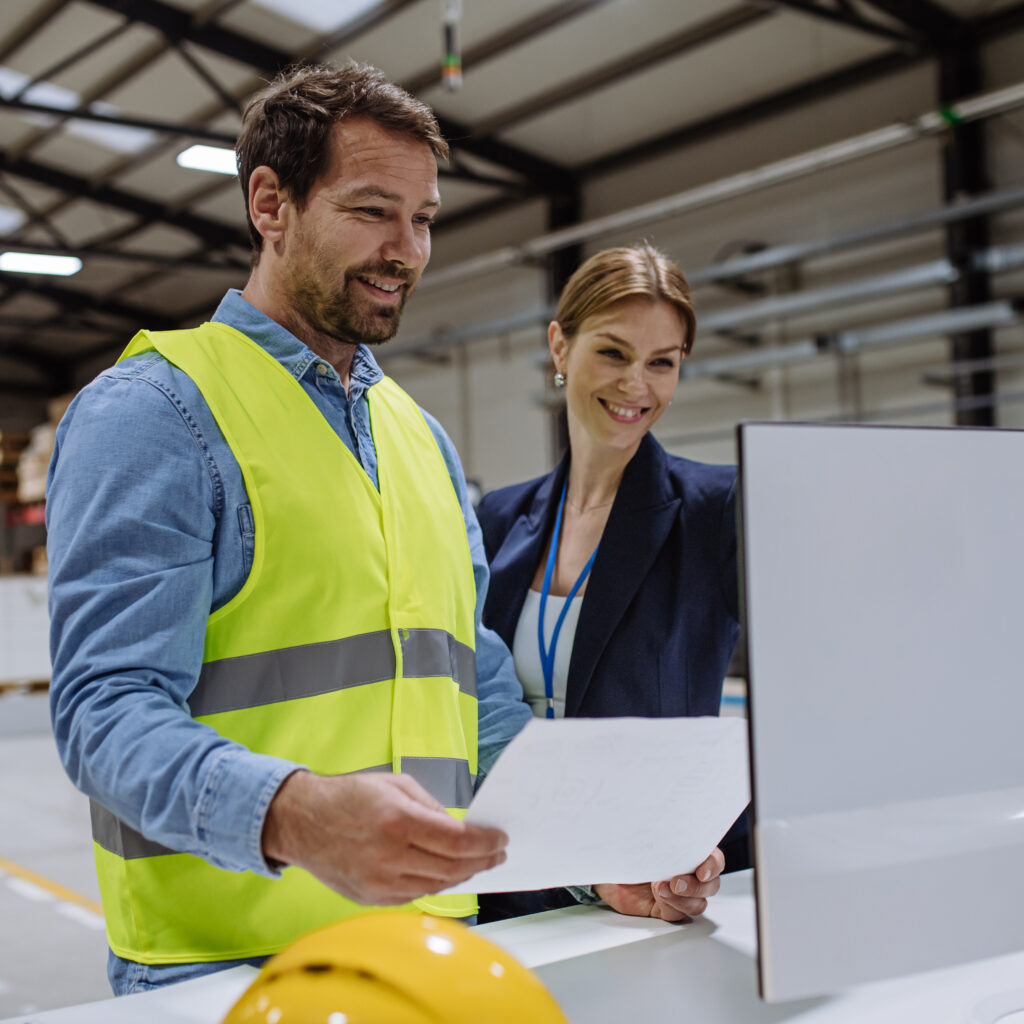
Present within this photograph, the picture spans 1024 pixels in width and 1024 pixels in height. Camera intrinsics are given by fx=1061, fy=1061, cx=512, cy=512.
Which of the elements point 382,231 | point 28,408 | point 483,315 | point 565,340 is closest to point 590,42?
point 483,315

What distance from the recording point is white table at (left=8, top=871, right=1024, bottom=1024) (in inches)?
40.2

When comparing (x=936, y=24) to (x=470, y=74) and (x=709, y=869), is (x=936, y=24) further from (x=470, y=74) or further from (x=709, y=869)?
(x=709, y=869)

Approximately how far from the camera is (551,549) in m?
1.92

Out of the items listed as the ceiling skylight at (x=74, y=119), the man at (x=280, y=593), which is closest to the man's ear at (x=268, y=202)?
the man at (x=280, y=593)

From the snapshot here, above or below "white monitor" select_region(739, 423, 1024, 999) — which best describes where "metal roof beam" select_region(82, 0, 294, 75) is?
above

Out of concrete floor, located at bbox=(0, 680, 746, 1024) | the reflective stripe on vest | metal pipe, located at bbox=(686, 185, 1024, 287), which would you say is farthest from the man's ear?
metal pipe, located at bbox=(686, 185, 1024, 287)

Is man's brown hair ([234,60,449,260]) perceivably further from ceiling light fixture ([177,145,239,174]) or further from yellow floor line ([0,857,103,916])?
ceiling light fixture ([177,145,239,174])

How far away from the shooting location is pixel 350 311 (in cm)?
131

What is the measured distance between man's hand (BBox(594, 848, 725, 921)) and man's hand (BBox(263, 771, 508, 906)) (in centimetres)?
47

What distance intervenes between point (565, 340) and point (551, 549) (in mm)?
398

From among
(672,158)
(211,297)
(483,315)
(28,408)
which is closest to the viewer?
(672,158)

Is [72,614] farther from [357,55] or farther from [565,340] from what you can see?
[357,55]

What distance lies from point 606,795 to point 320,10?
812cm

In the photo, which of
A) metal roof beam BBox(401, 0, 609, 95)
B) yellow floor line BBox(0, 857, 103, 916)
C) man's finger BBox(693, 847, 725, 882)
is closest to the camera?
man's finger BBox(693, 847, 725, 882)
